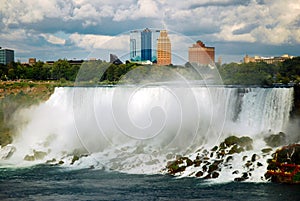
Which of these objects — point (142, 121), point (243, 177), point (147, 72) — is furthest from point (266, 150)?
point (147, 72)

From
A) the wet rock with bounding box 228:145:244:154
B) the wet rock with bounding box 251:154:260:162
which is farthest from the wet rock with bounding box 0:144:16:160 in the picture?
the wet rock with bounding box 251:154:260:162

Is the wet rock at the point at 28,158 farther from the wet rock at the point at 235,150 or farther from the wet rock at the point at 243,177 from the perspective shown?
the wet rock at the point at 243,177

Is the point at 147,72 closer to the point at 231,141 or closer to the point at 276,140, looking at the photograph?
the point at 231,141

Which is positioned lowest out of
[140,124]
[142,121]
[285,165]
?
Result: [285,165]

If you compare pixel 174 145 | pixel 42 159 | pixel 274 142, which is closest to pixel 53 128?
pixel 42 159

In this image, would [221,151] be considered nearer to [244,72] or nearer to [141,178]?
[141,178]
